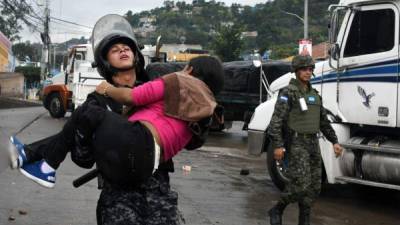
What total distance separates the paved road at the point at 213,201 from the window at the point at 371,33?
7.00 ft

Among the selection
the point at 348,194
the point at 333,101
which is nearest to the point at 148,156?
the point at 333,101

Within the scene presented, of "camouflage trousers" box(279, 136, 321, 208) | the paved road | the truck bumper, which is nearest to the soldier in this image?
"camouflage trousers" box(279, 136, 321, 208)

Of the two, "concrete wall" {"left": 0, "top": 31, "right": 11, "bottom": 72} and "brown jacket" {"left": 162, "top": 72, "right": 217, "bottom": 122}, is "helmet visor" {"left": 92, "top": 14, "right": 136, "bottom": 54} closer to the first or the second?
"brown jacket" {"left": 162, "top": 72, "right": 217, "bottom": 122}

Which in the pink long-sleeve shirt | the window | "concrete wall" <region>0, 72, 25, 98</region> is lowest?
"concrete wall" <region>0, 72, 25, 98</region>

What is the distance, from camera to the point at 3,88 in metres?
38.8

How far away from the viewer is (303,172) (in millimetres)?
6414

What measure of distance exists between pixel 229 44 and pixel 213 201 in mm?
33683

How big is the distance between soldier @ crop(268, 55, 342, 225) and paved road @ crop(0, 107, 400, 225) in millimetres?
730

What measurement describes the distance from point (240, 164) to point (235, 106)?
187 inches

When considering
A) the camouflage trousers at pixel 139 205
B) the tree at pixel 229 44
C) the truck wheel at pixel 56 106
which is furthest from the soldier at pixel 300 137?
the tree at pixel 229 44

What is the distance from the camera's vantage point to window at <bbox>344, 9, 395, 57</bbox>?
7.82 meters

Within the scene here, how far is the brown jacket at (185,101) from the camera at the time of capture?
2.95 metres

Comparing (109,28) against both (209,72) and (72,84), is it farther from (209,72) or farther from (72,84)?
(72,84)

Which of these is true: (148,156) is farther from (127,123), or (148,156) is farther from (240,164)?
(240,164)
